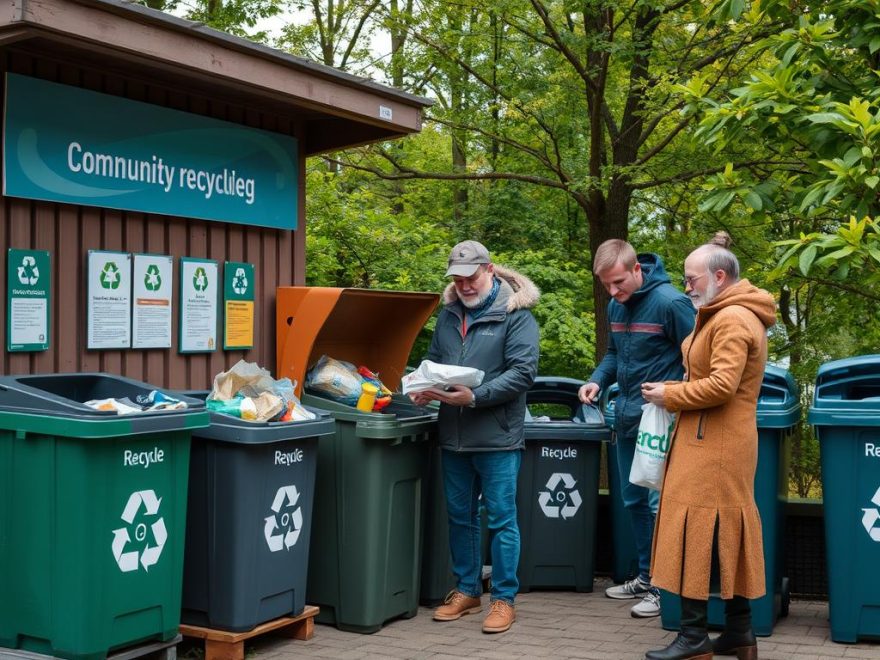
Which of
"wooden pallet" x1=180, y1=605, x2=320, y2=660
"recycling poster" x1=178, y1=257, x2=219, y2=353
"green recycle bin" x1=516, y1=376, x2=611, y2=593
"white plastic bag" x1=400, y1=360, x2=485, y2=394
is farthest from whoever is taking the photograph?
"green recycle bin" x1=516, y1=376, x2=611, y2=593

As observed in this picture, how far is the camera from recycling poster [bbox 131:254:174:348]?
5.20 metres

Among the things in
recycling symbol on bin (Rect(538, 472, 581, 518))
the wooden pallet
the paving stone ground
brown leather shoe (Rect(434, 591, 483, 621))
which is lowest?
the paving stone ground

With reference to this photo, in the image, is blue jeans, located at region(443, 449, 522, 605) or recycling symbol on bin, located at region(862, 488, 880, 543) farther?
blue jeans, located at region(443, 449, 522, 605)

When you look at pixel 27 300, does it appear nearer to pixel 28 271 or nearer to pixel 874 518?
pixel 28 271

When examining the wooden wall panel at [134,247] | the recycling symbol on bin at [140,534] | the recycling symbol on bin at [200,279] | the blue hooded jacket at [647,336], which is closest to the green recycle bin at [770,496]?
the blue hooded jacket at [647,336]

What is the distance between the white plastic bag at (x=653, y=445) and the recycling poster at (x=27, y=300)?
2.83 meters

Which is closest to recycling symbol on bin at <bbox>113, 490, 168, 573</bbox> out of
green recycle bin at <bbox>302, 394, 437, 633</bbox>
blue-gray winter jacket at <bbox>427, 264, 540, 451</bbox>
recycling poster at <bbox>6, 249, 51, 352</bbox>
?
recycling poster at <bbox>6, 249, 51, 352</bbox>

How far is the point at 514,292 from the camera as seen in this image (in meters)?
5.50

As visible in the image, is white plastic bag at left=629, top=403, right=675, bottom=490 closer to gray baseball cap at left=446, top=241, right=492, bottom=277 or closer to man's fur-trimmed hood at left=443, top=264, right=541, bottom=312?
man's fur-trimmed hood at left=443, top=264, right=541, bottom=312

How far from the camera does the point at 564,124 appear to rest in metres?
13.7

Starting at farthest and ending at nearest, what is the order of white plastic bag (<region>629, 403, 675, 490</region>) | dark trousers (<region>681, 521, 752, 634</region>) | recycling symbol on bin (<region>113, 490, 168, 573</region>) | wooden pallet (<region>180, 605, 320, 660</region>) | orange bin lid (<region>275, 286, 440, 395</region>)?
1. orange bin lid (<region>275, 286, 440, 395</region>)
2. white plastic bag (<region>629, 403, 675, 490</region>)
3. wooden pallet (<region>180, 605, 320, 660</region>)
4. dark trousers (<region>681, 521, 752, 634</region>)
5. recycling symbol on bin (<region>113, 490, 168, 573</region>)

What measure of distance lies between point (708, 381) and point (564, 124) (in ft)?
32.1

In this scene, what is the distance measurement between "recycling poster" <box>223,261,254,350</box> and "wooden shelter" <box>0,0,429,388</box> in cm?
7

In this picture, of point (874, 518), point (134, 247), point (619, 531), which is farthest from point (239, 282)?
point (874, 518)
